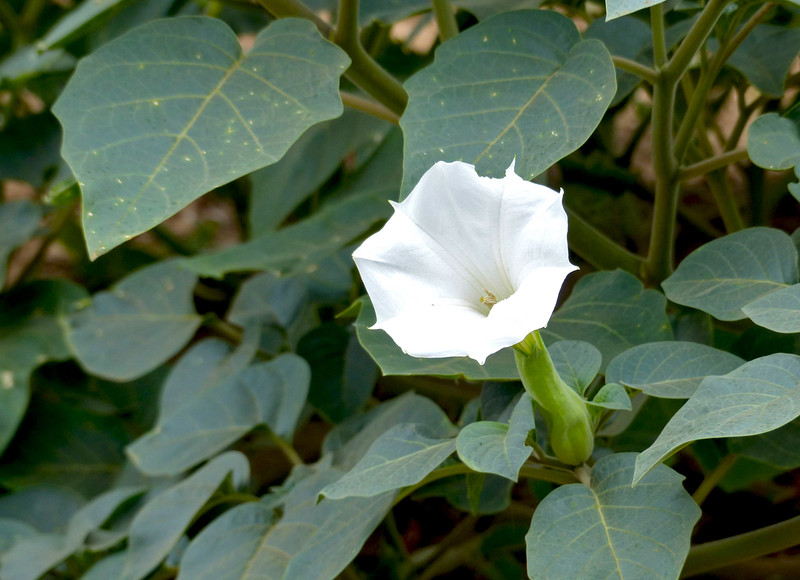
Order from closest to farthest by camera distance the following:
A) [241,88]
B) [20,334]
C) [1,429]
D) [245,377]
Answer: [241,88] → [245,377] → [1,429] → [20,334]

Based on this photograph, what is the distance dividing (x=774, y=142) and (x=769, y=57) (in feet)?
0.92

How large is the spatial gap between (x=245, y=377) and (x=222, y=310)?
0.69 m

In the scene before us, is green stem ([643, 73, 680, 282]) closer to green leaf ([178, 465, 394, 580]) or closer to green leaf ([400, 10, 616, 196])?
green leaf ([400, 10, 616, 196])

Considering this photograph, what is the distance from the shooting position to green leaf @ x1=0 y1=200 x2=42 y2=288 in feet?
Result: 3.77

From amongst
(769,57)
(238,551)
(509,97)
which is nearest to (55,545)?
(238,551)

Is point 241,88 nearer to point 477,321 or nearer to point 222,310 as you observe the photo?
point 477,321

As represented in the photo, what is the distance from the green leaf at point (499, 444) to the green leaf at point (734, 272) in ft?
0.56

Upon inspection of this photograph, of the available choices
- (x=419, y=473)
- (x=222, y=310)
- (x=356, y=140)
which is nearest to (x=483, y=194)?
(x=419, y=473)

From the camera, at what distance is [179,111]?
0.58 metres

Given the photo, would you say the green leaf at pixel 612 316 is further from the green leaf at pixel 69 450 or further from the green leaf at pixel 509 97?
the green leaf at pixel 69 450

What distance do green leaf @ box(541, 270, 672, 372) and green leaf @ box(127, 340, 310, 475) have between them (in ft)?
0.96

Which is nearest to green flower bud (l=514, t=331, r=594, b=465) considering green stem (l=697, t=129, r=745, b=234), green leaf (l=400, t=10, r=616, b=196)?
green leaf (l=400, t=10, r=616, b=196)

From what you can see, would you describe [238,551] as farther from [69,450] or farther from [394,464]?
[69,450]

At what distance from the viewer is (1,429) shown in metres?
1.07
